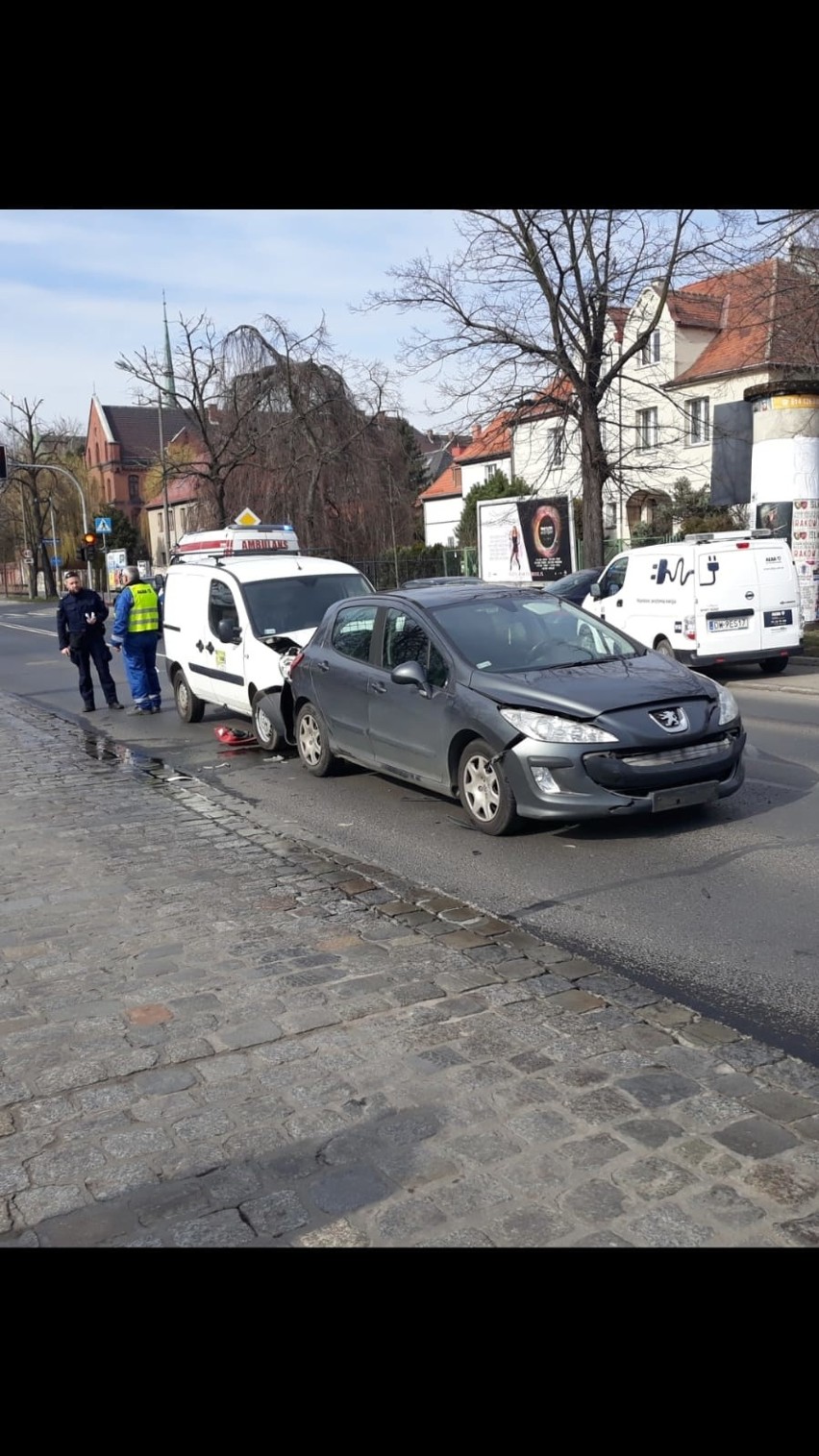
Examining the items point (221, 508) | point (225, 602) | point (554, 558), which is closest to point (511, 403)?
point (554, 558)

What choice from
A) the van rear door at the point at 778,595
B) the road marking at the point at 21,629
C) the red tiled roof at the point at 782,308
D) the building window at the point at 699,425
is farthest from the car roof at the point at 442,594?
the building window at the point at 699,425

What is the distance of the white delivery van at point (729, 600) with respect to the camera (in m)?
15.2

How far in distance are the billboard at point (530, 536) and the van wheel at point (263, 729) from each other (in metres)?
16.1

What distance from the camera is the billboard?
26.5 m

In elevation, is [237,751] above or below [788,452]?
below

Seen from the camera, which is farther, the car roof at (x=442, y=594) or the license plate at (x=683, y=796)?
the car roof at (x=442, y=594)

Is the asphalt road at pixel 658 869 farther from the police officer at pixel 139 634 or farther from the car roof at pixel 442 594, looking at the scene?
the police officer at pixel 139 634

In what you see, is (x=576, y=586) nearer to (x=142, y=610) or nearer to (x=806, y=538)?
(x=806, y=538)

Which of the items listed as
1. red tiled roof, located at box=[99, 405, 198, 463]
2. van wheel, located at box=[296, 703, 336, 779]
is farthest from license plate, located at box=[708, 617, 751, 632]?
red tiled roof, located at box=[99, 405, 198, 463]

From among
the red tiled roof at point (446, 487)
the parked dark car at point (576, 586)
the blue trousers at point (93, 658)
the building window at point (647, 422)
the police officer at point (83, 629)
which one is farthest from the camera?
the red tiled roof at point (446, 487)

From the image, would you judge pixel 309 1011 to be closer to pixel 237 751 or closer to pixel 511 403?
pixel 237 751

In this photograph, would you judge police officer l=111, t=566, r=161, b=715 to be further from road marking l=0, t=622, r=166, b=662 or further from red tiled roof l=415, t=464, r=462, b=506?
red tiled roof l=415, t=464, r=462, b=506
